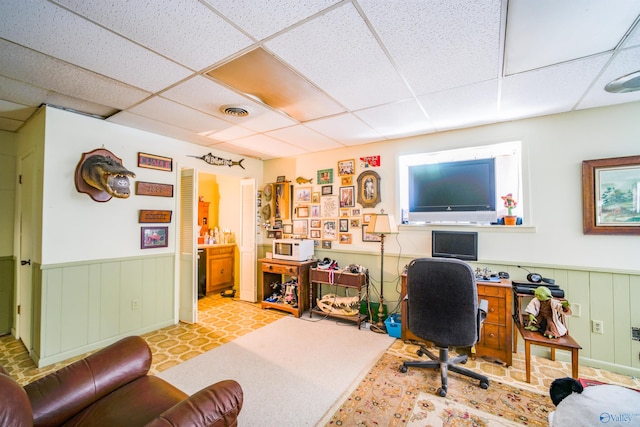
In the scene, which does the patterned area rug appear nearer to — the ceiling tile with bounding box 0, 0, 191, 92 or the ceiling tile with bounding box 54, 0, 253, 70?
the ceiling tile with bounding box 54, 0, 253, 70

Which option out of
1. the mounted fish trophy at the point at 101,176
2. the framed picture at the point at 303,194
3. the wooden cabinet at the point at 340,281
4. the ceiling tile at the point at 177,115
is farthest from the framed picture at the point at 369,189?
the mounted fish trophy at the point at 101,176

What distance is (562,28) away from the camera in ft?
5.11

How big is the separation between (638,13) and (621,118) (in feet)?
5.27

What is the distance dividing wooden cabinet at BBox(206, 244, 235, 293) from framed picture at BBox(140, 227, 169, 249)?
1.43 meters

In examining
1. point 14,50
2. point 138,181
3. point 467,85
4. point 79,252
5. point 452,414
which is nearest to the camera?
point 14,50

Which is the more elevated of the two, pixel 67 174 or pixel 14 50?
pixel 14 50

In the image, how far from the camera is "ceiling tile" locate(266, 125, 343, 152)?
3.37m

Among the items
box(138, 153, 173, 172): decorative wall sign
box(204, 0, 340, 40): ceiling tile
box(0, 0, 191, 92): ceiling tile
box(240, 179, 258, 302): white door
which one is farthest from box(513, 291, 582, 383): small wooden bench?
box(138, 153, 173, 172): decorative wall sign

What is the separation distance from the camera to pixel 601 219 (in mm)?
2617

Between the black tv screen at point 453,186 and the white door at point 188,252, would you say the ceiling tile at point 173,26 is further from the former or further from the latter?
the black tv screen at point 453,186

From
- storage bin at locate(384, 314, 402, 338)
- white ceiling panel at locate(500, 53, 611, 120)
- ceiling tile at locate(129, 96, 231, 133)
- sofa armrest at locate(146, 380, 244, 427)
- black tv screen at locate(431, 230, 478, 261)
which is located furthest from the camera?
storage bin at locate(384, 314, 402, 338)

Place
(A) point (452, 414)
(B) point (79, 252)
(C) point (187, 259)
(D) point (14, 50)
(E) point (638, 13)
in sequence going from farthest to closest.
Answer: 1. (C) point (187, 259)
2. (B) point (79, 252)
3. (A) point (452, 414)
4. (D) point (14, 50)
5. (E) point (638, 13)

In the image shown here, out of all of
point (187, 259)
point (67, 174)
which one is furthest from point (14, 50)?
point (187, 259)

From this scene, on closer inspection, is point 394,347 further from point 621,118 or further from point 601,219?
point 621,118
